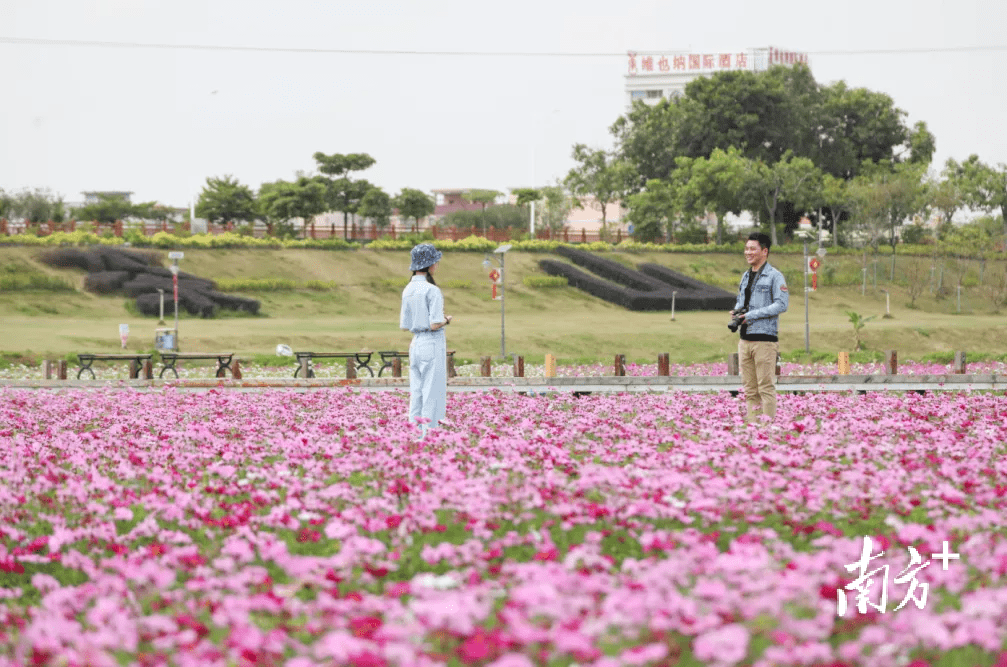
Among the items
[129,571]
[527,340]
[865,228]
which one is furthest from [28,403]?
[865,228]

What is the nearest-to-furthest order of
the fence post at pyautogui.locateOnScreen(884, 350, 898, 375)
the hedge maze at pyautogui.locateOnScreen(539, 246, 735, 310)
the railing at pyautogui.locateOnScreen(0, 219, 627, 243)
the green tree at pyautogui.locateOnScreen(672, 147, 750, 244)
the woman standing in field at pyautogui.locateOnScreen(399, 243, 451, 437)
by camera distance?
the woman standing in field at pyautogui.locateOnScreen(399, 243, 451, 437), the fence post at pyautogui.locateOnScreen(884, 350, 898, 375), the hedge maze at pyautogui.locateOnScreen(539, 246, 735, 310), the railing at pyautogui.locateOnScreen(0, 219, 627, 243), the green tree at pyautogui.locateOnScreen(672, 147, 750, 244)

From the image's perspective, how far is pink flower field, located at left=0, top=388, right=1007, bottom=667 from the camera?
399 centimetres

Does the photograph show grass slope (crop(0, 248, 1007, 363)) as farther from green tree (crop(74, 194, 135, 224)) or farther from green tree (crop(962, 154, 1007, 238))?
green tree (crop(74, 194, 135, 224))

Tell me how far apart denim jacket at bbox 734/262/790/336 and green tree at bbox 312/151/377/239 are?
59.7 m

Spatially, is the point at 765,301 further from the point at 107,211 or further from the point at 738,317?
the point at 107,211

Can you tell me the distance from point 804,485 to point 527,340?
100.0 feet

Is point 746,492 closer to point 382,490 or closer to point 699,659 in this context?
point 382,490

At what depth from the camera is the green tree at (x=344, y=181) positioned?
230ft

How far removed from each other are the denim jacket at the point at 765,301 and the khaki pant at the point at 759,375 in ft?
0.56

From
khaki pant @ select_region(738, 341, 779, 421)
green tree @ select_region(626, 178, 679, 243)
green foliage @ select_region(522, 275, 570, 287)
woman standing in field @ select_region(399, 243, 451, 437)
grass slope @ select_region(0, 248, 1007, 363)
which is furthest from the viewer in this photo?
green tree @ select_region(626, 178, 679, 243)

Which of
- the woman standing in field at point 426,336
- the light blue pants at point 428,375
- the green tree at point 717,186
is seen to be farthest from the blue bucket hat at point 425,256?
the green tree at point 717,186

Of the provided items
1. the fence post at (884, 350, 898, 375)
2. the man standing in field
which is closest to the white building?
the fence post at (884, 350, 898, 375)

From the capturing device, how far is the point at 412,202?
7425cm

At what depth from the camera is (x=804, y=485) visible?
728 cm
